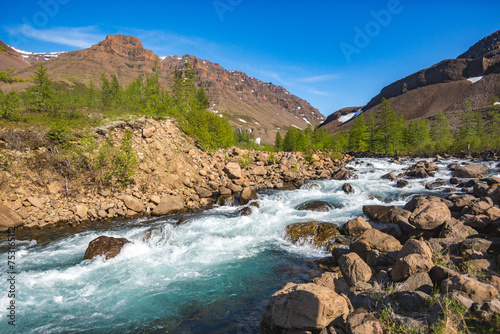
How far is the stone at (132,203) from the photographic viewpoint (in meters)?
14.0

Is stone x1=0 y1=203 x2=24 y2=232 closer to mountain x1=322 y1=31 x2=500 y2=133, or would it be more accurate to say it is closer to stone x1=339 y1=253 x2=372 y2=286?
stone x1=339 y1=253 x2=372 y2=286

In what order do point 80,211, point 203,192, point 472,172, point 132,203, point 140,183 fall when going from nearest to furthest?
1. point 80,211
2. point 132,203
3. point 140,183
4. point 203,192
5. point 472,172

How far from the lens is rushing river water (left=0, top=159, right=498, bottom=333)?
5676mm

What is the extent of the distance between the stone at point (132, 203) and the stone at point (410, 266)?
43.9 ft

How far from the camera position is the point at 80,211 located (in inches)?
498

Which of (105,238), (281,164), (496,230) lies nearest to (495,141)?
(281,164)

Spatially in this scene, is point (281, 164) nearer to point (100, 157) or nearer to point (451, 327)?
point (100, 157)

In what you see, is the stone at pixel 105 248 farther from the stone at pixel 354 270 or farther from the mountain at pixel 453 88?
the mountain at pixel 453 88

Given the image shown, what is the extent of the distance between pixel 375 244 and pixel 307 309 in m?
4.60

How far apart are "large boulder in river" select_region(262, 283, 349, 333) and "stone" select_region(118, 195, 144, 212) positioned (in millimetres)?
11919

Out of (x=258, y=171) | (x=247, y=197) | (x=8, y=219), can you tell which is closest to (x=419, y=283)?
(x=247, y=197)

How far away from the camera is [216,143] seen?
87.9 feet

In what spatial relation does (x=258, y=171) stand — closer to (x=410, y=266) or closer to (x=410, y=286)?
(x=410, y=266)

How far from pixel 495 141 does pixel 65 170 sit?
1934 inches
